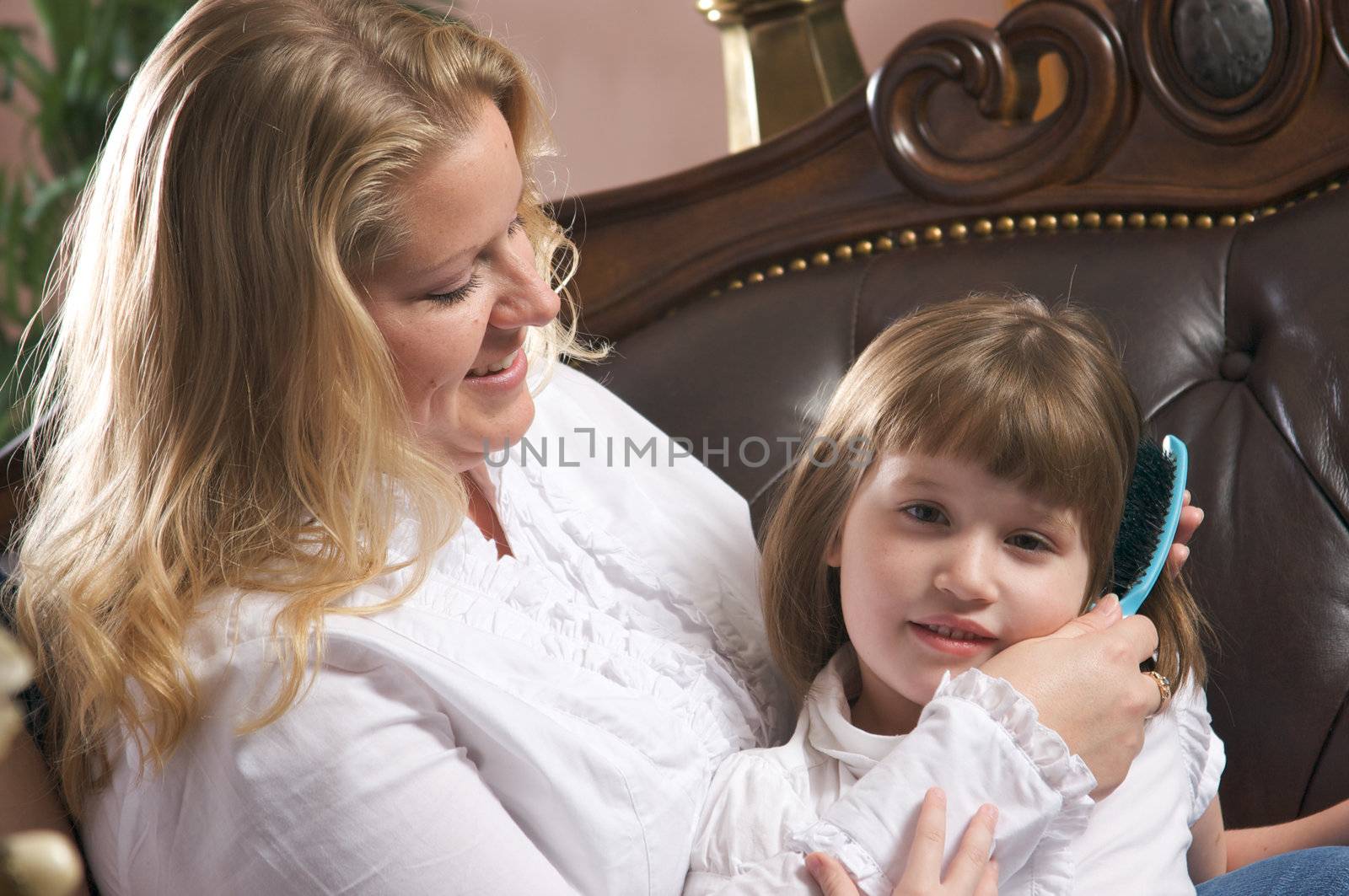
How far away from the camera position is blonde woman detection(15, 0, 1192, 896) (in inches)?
25.5

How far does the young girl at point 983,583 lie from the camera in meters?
0.77

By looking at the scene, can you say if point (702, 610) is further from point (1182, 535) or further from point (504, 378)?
point (1182, 535)

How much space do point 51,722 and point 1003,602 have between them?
0.60m

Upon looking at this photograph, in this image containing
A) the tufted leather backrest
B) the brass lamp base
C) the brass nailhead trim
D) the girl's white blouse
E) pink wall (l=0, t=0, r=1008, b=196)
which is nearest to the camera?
the girl's white blouse

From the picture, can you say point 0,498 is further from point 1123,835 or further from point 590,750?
point 1123,835

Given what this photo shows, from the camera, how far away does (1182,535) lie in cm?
91

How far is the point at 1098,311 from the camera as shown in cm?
109

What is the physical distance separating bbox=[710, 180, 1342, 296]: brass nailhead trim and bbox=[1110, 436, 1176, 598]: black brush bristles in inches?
14.4

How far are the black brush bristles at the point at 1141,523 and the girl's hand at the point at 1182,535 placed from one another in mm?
27

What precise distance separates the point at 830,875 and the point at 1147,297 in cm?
66

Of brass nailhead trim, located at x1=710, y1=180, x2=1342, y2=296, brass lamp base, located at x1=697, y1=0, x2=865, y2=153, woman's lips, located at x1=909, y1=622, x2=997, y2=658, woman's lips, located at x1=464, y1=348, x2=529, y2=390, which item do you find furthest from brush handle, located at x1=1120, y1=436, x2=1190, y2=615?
brass lamp base, located at x1=697, y1=0, x2=865, y2=153

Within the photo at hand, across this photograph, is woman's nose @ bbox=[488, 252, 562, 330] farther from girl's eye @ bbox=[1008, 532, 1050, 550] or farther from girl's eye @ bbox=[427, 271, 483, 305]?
girl's eye @ bbox=[1008, 532, 1050, 550]

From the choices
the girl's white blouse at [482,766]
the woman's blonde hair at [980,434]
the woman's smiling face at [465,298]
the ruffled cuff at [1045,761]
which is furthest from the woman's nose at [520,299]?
the ruffled cuff at [1045,761]

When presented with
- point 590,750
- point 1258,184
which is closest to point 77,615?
point 590,750
